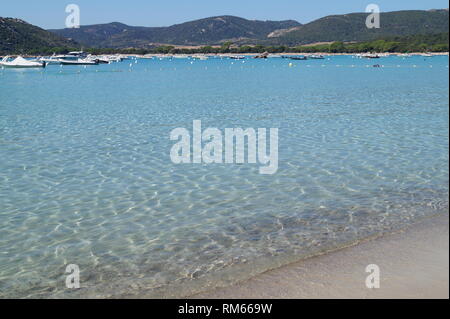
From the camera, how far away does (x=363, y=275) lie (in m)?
6.73

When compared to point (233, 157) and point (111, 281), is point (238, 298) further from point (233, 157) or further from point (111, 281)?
point (233, 157)

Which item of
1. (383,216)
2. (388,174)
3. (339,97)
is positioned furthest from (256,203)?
(339,97)

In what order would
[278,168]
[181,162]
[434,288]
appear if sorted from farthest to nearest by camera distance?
[181,162] → [278,168] → [434,288]

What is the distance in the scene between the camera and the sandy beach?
6.18 m

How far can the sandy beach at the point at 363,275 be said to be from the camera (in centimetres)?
618

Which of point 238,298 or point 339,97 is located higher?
point 339,97

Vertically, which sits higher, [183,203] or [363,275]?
[183,203]

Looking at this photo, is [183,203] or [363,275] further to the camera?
[183,203]

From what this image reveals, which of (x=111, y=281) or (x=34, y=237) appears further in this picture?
(x=34, y=237)

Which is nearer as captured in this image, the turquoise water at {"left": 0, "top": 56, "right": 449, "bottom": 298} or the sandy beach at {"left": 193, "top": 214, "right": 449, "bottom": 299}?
the sandy beach at {"left": 193, "top": 214, "right": 449, "bottom": 299}

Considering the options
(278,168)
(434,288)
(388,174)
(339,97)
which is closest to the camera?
(434,288)

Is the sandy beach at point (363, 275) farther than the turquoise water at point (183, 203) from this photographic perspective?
No

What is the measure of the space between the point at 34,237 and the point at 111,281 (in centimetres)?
245

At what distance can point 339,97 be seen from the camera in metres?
36.4
